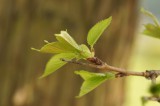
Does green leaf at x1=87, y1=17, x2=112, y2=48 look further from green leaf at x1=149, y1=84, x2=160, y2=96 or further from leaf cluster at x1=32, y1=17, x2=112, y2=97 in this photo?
green leaf at x1=149, y1=84, x2=160, y2=96

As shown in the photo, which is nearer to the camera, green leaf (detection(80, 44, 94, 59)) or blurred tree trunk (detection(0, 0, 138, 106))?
green leaf (detection(80, 44, 94, 59))

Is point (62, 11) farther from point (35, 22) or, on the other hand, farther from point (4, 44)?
point (4, 44)

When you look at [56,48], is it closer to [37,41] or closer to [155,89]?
[155,89]

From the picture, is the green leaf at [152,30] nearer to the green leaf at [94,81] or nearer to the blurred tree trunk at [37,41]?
the green leaf at [94,81]

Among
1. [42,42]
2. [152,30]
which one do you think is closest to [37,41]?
[42,42]

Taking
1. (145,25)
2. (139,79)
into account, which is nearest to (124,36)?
(145,25)

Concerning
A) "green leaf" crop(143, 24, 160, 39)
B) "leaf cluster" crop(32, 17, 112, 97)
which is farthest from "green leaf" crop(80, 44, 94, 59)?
"green leaf" crop(143, 24, 160, 39)
